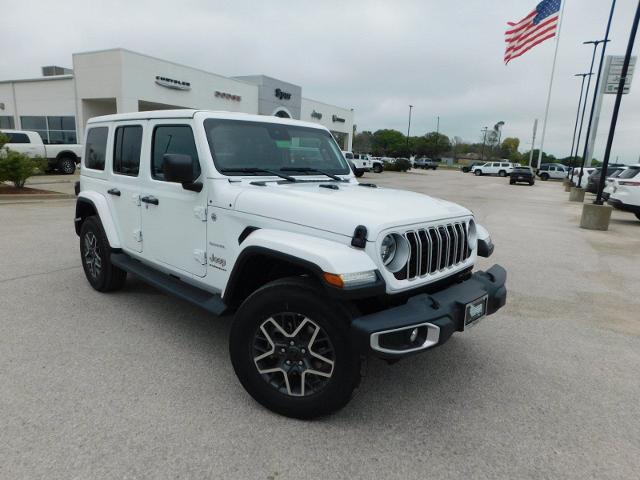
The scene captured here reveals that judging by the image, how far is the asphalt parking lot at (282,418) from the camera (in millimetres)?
2369

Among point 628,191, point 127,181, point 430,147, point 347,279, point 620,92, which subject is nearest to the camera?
point 347,279

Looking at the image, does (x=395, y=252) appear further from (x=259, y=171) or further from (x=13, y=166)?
(x=13, y=166)

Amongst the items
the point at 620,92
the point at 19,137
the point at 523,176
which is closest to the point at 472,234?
the point at 620,92

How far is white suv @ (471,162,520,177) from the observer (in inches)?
1949

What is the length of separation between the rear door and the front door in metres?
0.15

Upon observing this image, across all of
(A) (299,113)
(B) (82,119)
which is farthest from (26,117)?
(A) (299,113)

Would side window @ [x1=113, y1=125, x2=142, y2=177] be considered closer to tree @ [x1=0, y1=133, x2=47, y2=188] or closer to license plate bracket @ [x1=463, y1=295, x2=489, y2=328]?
license plate bracket @ [x1=463, y1=295, x2=489, y2=328]

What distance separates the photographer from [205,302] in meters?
3.25

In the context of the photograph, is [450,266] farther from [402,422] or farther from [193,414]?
[193,414]

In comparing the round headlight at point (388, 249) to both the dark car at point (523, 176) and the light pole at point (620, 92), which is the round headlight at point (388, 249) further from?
the dark car at point (523, 176)

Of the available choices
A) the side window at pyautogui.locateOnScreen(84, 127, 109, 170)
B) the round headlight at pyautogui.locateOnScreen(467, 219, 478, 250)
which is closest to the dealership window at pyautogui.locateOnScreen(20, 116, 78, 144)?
the side window at pyautogui.locateOnScreen(84, 127, 109, 170)

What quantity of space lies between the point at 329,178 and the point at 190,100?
26.1 metres

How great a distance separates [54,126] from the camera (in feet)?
87.1

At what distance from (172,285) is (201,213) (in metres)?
0.75
